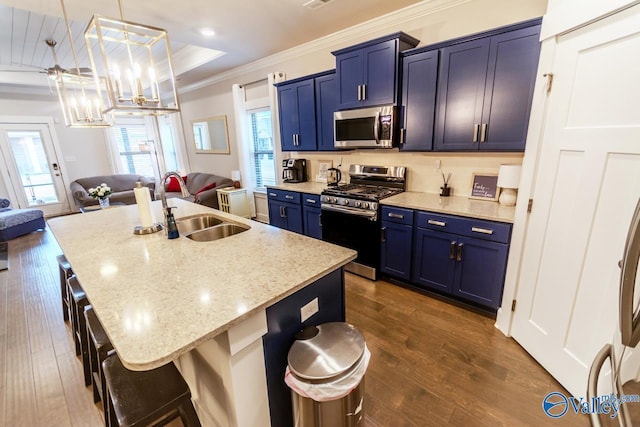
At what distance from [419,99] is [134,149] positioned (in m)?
7.78

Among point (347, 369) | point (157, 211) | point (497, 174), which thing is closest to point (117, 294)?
point (347, 369)

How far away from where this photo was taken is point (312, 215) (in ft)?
11.5

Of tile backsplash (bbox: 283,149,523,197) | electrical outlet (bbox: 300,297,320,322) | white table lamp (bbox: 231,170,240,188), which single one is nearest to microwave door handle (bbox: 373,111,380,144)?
tile backsplash (bbox: 283,149,523,197)

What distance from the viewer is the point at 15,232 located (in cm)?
472

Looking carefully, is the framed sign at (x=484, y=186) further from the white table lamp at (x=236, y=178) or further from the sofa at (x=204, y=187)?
the sofa at (x=204, y=187)

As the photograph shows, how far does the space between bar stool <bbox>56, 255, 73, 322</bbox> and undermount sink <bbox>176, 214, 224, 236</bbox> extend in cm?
79

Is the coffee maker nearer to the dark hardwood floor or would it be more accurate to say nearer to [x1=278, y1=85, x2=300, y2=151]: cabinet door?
[x1=278, y1=85, x2=300, y2=151]: cabinet door

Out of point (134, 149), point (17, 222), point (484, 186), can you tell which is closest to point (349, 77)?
point (484, 186)

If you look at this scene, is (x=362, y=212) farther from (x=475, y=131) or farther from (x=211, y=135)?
(x=211, y=135)

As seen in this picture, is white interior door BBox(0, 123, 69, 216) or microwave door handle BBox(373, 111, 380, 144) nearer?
microwave door handle BBox(373, 111, 380, 144)

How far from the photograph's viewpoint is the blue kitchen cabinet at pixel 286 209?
12.1 feet

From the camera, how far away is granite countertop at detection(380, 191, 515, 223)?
2.19 m

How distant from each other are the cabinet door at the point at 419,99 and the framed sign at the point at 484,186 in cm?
54

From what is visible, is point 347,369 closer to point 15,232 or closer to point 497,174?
point 497,174
